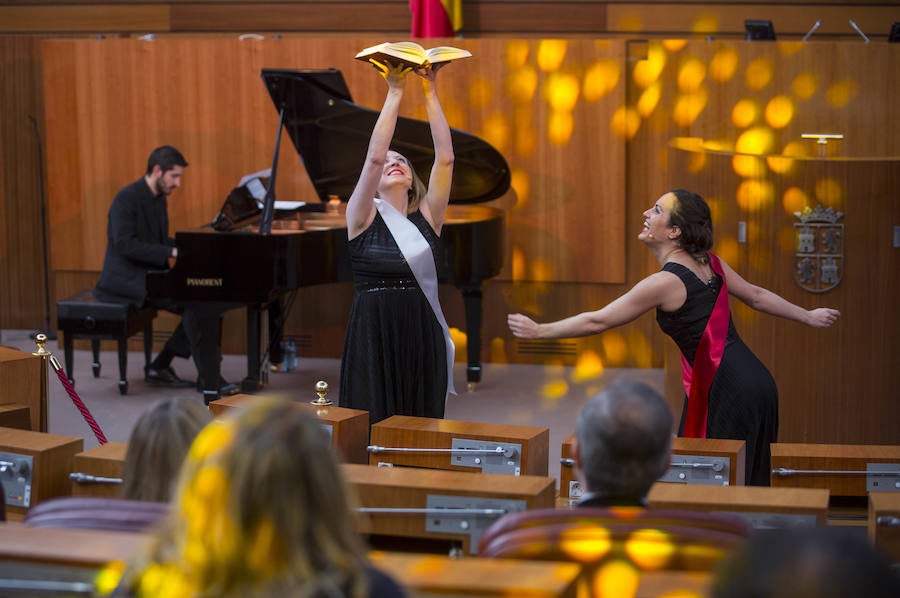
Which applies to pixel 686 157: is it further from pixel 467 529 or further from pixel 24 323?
pixel 24 323

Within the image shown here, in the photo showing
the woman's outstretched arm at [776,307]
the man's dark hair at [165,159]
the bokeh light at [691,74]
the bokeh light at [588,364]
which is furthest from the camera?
the bokeh light at [588,364]

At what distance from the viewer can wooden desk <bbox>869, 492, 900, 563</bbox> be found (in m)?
1.96

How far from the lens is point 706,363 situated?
3.41 m

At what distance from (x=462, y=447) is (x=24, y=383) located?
4.73 ft

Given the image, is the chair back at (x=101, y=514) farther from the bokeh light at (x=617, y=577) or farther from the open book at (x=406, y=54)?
the open book at (x=406, y=54)

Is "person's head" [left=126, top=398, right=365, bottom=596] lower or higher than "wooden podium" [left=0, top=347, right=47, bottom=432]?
higher

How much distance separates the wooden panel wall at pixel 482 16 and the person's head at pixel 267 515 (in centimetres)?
684

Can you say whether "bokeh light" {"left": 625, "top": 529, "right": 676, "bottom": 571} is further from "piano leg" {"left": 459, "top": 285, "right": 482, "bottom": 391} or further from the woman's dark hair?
"piano leg" {"left": 459, "top": 285, "right": 482, "bottom": 391}

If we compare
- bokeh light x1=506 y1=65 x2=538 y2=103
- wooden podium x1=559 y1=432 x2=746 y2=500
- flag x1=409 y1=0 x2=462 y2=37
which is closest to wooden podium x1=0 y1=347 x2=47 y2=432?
wooden podium x1=559 y1=432 x2=746 y2=500

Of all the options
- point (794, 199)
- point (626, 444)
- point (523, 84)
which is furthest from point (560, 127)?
point (626, 444)

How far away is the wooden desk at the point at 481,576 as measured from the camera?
1478 mm

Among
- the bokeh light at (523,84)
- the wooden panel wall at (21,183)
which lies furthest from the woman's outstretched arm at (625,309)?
the wooden panel wall at (21,183)

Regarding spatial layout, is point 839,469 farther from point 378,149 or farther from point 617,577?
point 378,149

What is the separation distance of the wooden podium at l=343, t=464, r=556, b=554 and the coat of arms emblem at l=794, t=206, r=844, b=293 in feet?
10.4
